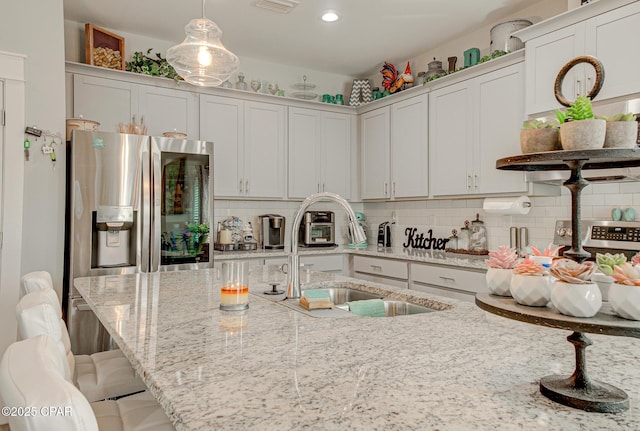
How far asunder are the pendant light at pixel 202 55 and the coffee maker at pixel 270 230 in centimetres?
207

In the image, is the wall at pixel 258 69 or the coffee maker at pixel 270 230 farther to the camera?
the coffee maker at pixel 270 230

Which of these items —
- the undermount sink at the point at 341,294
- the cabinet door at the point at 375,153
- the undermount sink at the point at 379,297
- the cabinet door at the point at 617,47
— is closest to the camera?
the undermount sink at the point at 379,297

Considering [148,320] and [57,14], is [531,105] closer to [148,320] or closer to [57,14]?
[148,320]

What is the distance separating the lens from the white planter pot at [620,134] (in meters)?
0.75

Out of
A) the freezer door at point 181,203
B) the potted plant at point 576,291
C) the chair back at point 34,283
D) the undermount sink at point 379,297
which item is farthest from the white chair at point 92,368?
the freezer door at point 181,203

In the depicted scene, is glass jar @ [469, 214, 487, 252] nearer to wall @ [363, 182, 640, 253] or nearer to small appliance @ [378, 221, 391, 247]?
wall @ [363, 182, 640, 253]

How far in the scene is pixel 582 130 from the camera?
0.75 m

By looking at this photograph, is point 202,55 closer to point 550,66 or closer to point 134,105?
point 134,105

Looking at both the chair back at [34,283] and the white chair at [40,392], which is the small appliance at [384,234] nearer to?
the chair back at [34,283]

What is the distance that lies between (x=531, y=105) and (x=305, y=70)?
262cm

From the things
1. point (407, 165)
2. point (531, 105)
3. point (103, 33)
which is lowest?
point (407, 165)

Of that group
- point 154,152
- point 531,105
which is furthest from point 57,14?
point 531,105

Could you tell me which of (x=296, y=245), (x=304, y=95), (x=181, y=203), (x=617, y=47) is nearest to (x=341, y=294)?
(x=296, y=245)

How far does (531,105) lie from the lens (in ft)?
10.00
